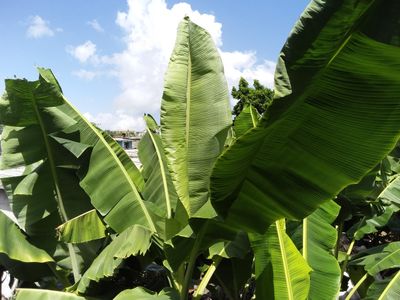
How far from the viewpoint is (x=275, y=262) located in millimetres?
2648

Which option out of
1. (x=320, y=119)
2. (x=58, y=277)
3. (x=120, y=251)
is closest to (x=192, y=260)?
(x=120, y=251)

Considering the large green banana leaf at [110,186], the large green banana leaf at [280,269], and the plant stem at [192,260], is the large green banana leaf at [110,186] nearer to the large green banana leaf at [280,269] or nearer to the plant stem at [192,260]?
the plant stem at [192,260]

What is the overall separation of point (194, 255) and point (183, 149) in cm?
70

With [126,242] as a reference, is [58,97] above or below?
above

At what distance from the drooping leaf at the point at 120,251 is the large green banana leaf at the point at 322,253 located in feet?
3.81

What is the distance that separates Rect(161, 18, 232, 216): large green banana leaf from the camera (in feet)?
9.41

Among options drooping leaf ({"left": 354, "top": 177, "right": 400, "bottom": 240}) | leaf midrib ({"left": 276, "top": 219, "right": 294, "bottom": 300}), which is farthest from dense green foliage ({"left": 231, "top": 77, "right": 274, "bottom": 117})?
leaf midrib ({"left": 276, "top": 219, "right": 294, "bottom": 300})

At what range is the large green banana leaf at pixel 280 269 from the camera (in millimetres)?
2574

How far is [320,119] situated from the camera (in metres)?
1.83

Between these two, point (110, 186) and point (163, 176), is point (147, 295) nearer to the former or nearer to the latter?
point (110, 186)

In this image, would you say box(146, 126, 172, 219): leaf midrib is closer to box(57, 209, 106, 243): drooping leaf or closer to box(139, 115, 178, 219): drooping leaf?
box(139, 115, 178, 219): drooping leaf

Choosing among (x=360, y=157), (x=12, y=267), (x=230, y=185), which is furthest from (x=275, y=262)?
(x=12, y=267)

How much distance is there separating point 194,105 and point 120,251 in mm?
1083

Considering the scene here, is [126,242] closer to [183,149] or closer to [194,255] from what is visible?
[194,255]
